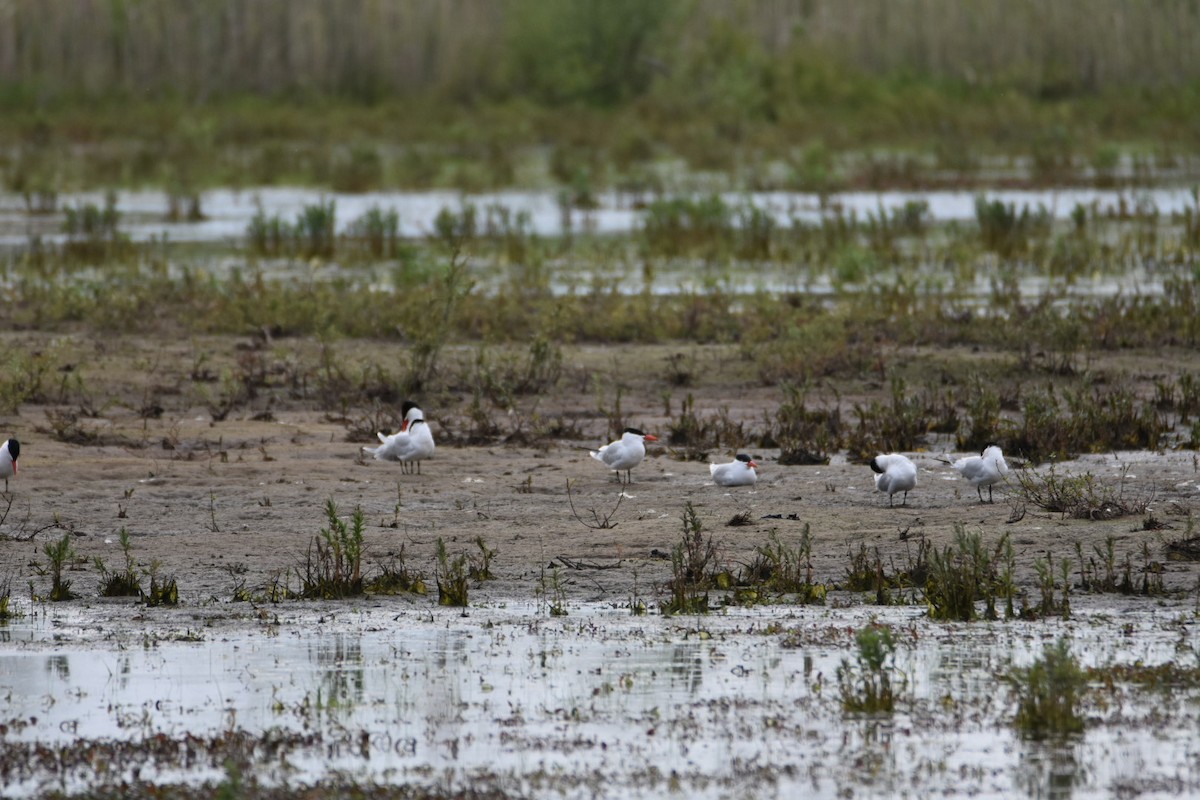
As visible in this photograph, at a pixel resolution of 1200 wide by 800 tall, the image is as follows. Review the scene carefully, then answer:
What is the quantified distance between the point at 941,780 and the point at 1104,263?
48.8 ft

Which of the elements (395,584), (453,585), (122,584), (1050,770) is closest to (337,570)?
(395,584)

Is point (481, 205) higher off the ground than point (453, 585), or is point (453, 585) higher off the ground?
point (481, 205)

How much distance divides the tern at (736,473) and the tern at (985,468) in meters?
1.13

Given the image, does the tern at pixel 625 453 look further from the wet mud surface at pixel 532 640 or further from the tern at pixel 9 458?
the tern at pixel 9 458

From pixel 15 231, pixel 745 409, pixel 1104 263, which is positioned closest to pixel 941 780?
pixel 745 409

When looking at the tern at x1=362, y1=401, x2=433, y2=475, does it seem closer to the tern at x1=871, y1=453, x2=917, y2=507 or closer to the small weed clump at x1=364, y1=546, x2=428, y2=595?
the small weed clump at x1=364, y1=546, x2=428, y2=595

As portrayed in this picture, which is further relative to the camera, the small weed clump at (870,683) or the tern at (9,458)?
the tern at (9,458)

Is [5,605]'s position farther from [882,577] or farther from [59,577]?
[882,577]

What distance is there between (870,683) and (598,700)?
0.97 m

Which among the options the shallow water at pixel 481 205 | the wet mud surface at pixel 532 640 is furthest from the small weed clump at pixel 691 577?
the shallow water at pixel 481 205

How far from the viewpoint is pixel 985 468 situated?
Answer: 9078mm

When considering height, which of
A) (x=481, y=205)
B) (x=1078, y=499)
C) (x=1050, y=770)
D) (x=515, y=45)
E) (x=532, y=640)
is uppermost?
(x=515, y=45)

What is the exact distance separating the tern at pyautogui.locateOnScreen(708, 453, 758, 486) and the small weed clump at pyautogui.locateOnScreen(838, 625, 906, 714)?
3.39m

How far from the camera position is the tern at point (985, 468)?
902 cm
